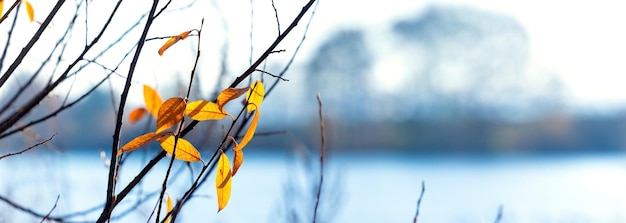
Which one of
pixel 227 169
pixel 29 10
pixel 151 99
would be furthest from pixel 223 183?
pixel 29 10

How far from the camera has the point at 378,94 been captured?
1485cm

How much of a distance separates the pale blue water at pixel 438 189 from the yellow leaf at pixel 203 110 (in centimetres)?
208

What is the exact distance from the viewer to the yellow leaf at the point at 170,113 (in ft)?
1.36

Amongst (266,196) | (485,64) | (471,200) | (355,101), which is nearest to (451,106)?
(485,64)

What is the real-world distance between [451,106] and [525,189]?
5.45 meters

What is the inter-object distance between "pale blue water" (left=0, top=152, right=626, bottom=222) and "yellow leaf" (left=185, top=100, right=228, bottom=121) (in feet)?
6.83

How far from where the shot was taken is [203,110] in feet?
1.40

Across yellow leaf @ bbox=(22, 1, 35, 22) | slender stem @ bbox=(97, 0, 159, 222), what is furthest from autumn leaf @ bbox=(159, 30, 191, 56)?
yellow leaf @ bbox=(22, 1, 35, 22)

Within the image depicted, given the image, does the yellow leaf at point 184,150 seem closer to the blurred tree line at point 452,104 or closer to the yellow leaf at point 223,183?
the yellow leaf at point 223,183

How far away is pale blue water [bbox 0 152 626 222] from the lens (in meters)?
5.41

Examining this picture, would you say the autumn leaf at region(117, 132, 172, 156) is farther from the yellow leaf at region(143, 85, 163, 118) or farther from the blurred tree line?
the blurred tree line

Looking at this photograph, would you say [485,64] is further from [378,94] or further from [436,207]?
[436,207]

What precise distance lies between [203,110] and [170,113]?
0.07 feet

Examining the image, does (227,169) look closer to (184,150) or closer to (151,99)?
(184,150)
